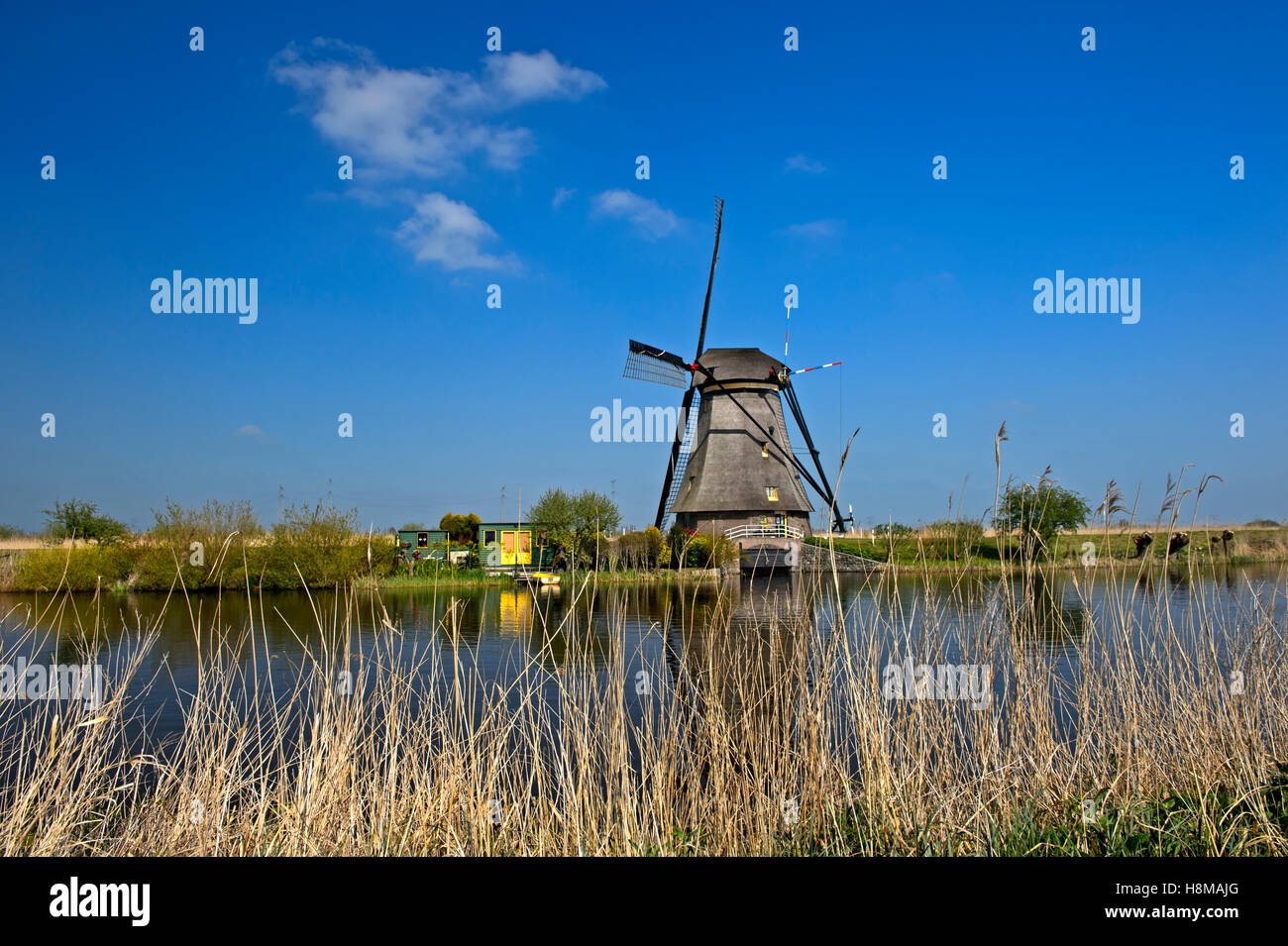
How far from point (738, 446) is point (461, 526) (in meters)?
14.3

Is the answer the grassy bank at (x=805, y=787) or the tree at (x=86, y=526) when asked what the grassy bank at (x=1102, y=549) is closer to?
the grassy bank at (x=805, y=787)

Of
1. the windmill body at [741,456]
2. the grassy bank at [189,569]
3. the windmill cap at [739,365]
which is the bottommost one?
the grassy bank at [189,569]

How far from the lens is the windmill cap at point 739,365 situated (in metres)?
26.7

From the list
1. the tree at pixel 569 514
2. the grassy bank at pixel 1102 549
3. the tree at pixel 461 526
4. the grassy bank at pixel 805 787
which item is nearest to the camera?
the grassy bank at pixel 805 787

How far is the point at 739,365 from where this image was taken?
88.1ft

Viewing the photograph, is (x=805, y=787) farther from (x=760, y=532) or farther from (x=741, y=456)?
(x=741, y=456)

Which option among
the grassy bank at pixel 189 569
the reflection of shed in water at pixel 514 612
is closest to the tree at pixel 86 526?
the grassy bank at pixel 189 569

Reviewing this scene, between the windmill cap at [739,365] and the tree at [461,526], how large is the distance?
13.5 meters

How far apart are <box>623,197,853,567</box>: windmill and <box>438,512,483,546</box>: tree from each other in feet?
33.8

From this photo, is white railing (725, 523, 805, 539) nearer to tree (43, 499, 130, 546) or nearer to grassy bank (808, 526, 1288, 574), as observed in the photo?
grassy bank (808, 526, 1288, 574)
